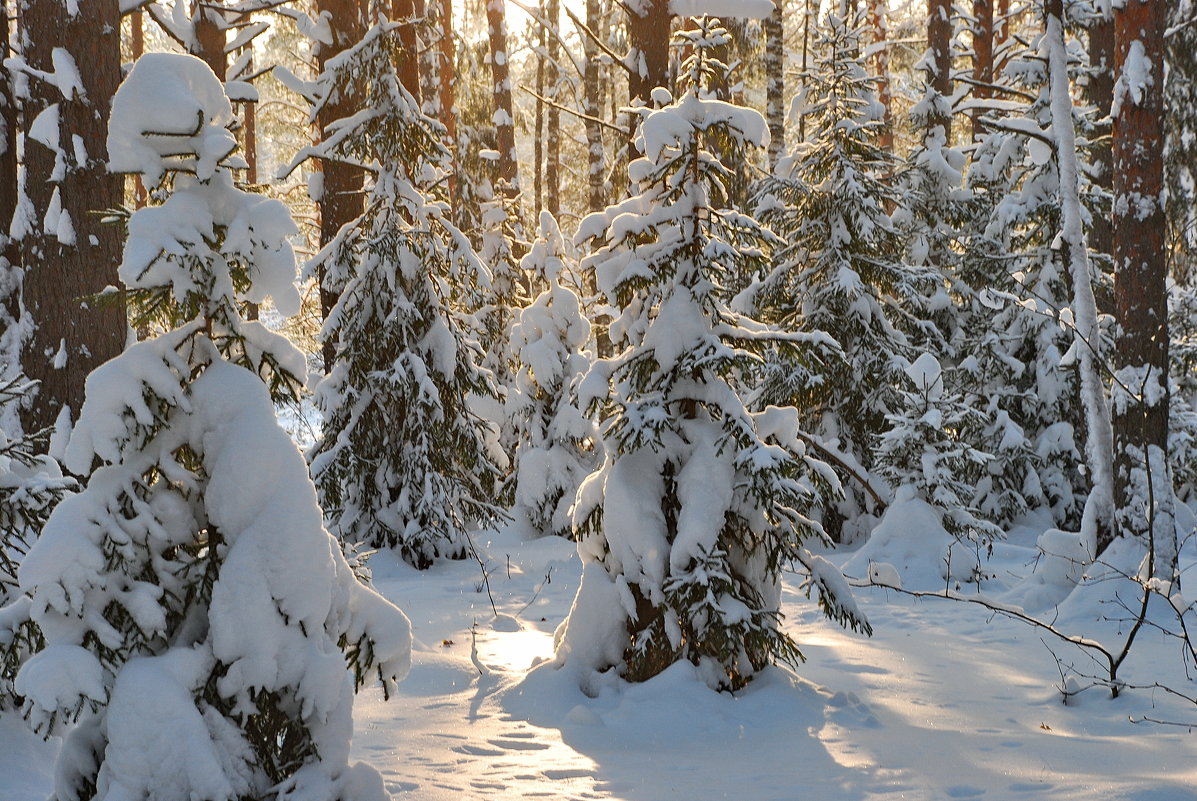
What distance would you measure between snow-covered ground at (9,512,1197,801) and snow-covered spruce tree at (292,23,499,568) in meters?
2.82


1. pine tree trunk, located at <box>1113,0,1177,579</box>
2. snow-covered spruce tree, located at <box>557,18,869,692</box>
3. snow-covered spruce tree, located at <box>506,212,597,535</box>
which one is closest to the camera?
snow-covered spruce tree, located at <box>557,18,869,692</box>

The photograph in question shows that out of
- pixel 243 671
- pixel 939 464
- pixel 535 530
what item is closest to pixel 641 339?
pixel 243 671

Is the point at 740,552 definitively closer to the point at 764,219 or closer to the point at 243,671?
the point at 243,671

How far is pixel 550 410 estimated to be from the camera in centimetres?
1412

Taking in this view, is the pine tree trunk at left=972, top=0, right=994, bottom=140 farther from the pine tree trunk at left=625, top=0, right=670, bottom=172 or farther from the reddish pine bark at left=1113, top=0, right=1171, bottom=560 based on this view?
the pine tree trunk at left=625, top=0, right=670, bottom=172

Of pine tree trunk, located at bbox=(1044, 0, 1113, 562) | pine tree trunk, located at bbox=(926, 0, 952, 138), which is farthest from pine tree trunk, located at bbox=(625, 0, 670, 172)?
pine tree trunk, located at bbox=(926, 0, 952, 138)

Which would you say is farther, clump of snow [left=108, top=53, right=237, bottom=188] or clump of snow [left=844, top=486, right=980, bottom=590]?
clump of snow [left=844, top=486, right=980, bottom=590]

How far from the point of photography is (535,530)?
46.4 feet

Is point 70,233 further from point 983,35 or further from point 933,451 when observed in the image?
point 983,35

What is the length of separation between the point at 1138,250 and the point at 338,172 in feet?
27.8

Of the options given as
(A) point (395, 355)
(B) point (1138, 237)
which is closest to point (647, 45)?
(A) point (395, 355)

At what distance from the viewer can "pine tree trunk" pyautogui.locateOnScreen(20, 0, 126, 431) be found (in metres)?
6.95

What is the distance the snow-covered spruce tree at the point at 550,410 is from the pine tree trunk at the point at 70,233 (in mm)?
7079

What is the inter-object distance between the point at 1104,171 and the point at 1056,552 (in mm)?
8182
